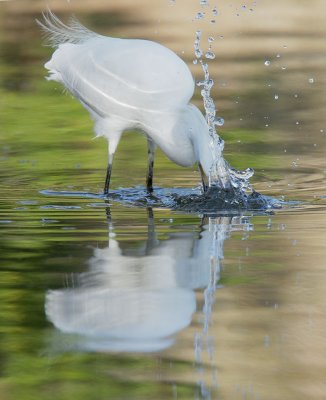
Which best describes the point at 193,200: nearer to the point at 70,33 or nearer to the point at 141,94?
the point at 141,94

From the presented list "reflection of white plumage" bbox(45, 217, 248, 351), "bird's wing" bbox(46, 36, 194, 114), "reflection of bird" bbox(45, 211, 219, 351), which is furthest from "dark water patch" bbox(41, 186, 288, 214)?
"reflection of bird" bbox(45, 211, 219, 351)

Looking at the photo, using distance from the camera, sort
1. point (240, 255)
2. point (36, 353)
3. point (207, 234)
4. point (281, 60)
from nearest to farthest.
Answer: point (36, 353) → point (240, 255) → point (207, 234) → point (281, 60)

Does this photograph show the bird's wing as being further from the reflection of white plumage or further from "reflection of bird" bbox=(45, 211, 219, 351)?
"reflection of bird" bbox=(45, 211, 219, 351)

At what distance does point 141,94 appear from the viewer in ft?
29.1

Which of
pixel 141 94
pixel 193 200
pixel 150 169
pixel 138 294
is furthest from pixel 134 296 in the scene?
pixel 150 169

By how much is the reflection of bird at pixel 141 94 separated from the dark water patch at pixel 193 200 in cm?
13

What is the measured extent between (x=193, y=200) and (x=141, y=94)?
89cm

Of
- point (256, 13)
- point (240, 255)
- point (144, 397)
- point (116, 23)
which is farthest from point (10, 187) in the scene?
point (256, 13)

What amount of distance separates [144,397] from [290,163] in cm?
614

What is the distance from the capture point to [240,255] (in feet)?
21.8

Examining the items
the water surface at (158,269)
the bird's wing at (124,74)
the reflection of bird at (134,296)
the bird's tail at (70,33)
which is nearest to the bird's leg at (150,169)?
the water surface at (158,269)

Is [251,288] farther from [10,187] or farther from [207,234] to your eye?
[10,187]

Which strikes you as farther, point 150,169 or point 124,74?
point 150,169

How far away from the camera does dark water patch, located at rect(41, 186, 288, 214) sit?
27.2 feet
